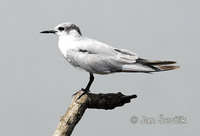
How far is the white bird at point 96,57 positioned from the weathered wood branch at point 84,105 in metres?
0.24

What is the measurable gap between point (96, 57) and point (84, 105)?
1.02m

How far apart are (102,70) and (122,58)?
45 centimetres

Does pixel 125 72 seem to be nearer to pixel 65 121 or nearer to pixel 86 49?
pixel 86 49

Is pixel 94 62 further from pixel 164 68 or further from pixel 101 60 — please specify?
pixel 164 68

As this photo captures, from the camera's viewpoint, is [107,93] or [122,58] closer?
[122,58]

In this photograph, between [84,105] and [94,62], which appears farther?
[84,105]

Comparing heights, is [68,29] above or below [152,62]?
above

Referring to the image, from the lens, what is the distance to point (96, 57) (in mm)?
9117

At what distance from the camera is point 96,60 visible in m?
9.07

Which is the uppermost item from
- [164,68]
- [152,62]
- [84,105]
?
[152,62]

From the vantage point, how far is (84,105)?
30.9ft

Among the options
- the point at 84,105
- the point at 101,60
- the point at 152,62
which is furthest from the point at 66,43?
the point at 152,62

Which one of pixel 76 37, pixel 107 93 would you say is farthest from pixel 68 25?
pixel 107 93

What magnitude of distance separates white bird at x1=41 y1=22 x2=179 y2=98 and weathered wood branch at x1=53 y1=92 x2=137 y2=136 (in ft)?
0.79
